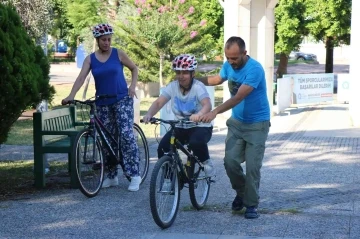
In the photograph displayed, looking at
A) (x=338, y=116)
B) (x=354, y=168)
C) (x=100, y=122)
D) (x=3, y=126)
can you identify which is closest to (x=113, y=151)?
(x=100, y=122)

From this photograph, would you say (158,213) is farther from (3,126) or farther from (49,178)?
(49,178)

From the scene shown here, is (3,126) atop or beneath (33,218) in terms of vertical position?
atop

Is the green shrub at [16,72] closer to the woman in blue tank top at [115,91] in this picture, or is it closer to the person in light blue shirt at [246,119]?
the woman in blue tank top at [115,91]

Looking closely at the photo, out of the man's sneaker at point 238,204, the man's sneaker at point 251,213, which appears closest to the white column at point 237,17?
the man's sneaker at point 238,204

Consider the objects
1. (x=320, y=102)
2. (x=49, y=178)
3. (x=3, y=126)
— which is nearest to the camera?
(x=3, y=126)

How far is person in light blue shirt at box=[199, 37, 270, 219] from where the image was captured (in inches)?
289

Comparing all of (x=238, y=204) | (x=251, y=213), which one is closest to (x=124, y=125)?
(x=238, y=204)

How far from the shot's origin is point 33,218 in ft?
25.1

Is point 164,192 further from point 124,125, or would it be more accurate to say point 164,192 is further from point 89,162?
point 124,125

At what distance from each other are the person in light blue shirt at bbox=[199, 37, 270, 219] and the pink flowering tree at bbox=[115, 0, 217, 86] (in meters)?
18.0

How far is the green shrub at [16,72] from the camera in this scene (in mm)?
7871

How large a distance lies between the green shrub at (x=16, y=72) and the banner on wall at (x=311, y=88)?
1500 cm

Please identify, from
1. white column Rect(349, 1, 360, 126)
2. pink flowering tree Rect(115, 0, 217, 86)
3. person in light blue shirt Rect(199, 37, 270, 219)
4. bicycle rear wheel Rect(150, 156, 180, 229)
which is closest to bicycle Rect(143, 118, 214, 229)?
bicycle rear wheel Rect(150, 156, 180, 229)

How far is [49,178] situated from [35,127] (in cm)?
116
